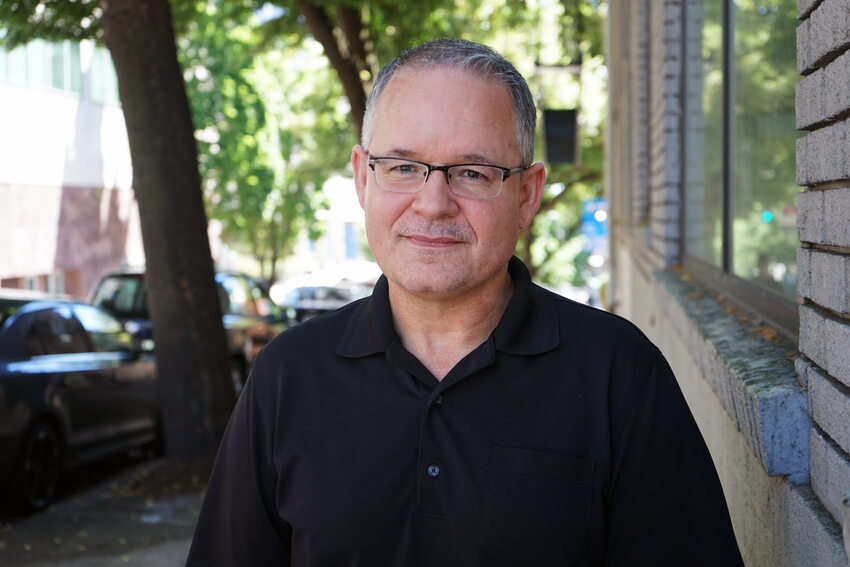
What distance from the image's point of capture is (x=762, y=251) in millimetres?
3871

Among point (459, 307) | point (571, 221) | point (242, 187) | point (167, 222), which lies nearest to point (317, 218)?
point (242, 187)

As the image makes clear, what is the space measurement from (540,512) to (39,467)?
682 cm

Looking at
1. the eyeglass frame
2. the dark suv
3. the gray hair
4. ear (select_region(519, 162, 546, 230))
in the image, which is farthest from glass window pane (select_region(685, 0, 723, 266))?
the dark suv

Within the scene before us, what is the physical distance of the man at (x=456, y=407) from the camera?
6.64 ft

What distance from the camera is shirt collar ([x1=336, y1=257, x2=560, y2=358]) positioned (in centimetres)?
217

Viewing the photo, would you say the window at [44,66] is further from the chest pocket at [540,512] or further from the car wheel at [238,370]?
the chest pocket at [540,512]

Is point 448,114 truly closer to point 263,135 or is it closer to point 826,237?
point 826,237

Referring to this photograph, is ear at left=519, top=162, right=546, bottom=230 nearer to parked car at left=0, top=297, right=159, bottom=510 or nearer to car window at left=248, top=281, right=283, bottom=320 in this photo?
parked car at left=0, top=297, right=159, bottom=510

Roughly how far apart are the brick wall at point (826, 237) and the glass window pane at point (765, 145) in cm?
98

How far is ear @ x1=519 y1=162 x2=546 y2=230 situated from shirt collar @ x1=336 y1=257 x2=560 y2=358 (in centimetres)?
14

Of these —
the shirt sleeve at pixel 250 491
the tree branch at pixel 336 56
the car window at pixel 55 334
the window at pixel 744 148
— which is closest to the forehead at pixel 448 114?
the shirt sleeve at pixel 250 491

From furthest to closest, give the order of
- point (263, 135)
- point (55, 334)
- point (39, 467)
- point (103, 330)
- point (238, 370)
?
point (263, 135) → point (238, 370) → point (103, 330) → point (55, 334) → point (39, 467)

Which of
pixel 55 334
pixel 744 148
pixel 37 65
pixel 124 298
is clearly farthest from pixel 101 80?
pixel 744 148

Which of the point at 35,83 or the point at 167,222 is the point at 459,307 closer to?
the point at 167,222
